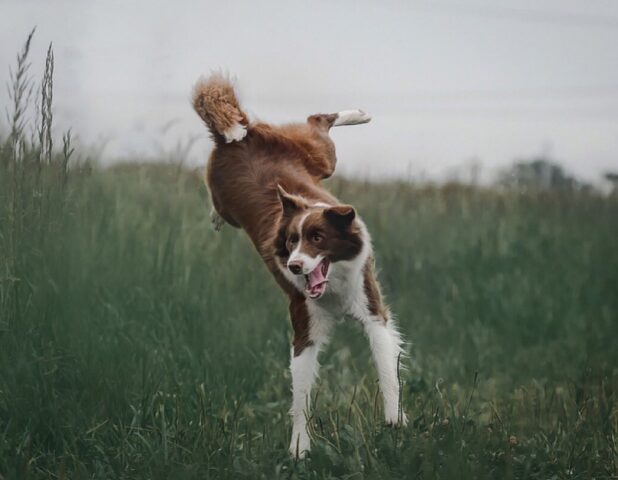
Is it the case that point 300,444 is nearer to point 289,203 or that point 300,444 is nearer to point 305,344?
point 305,344

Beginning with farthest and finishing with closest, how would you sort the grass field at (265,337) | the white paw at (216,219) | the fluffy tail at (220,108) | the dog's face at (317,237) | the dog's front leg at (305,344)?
the white paw at (216,219) → the fluffy tail at (220,108) → the dog's front leg at (305,344) → the grass field at (265,337) → the dog's face at (317,237)

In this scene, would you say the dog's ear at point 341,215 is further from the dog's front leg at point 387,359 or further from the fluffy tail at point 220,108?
the fluffy tail at point 220,108

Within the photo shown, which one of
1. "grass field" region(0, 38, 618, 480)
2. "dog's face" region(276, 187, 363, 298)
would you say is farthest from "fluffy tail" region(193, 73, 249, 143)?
"dog's face" region(276, 187, 363, 298)

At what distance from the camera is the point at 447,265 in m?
9.61

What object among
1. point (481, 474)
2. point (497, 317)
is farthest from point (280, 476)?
point (497, 317)

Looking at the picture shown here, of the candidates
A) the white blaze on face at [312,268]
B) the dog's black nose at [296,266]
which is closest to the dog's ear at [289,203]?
the white blaze on face at [312,268]

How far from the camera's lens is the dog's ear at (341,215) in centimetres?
487

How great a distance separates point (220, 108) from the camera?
6223 mm

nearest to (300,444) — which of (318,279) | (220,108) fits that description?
(318,279)

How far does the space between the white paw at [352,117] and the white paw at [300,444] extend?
7.14ft

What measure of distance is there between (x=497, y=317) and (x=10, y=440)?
523cm

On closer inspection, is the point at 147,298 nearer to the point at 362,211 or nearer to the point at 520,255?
the point at 362,211

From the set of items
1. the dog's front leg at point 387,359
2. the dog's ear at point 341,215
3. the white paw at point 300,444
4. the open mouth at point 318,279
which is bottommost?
the white paw at point 300,444

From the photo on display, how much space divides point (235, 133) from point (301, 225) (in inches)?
62.8
